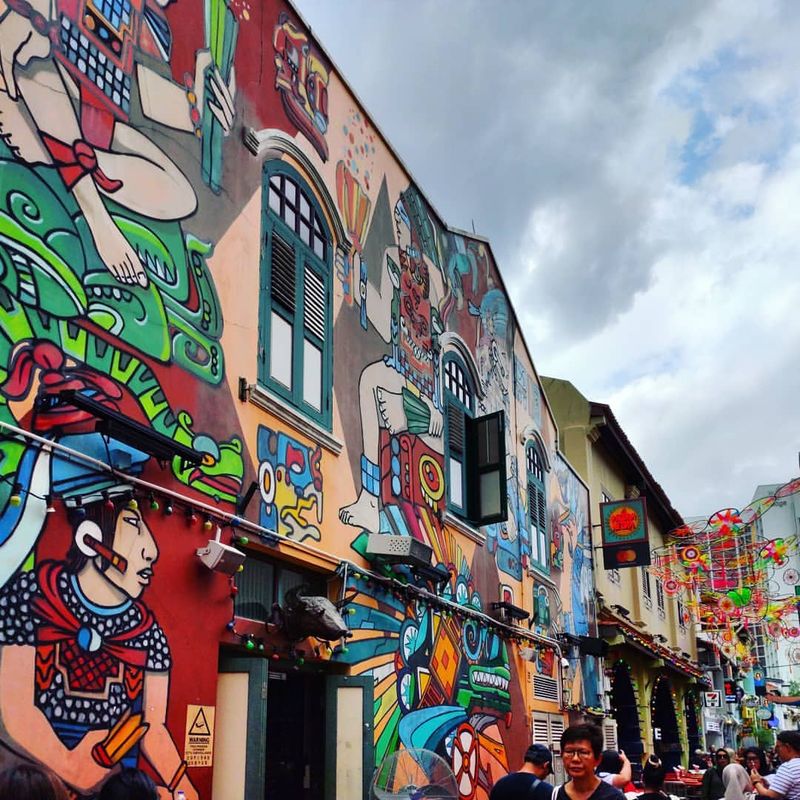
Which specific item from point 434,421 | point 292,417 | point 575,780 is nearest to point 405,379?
point 434,421

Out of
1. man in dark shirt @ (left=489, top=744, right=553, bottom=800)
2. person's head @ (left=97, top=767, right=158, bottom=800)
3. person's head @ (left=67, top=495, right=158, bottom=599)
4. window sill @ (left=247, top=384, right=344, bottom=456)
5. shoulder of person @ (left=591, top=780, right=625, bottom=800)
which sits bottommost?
man in dark shirt @ (left=489, top=744, right=553, bottom=800)

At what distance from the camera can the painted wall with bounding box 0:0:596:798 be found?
616 centimetres

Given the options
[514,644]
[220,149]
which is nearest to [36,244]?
[220,149]

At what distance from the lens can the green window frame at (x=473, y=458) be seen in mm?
13289

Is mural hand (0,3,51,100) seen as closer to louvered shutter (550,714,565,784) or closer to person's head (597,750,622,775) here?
person's head (597,750,622,775)

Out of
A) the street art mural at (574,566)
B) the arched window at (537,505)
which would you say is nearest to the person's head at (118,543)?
the arched window at (537,505)

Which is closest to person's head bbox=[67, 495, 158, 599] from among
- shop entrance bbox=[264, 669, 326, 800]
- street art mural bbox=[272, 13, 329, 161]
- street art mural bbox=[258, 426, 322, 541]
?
street art mural bbox=[258, 426, 322, 541]

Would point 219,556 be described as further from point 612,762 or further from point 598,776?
point 612,762

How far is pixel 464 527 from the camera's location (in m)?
13.0

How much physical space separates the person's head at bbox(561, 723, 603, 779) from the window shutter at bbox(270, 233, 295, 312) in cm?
558

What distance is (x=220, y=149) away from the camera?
339 inches

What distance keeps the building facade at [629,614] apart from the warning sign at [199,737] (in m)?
14.0

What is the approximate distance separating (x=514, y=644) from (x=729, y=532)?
8.02m

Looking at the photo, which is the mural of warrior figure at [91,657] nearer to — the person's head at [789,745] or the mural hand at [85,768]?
the mural hand at [85,768]
